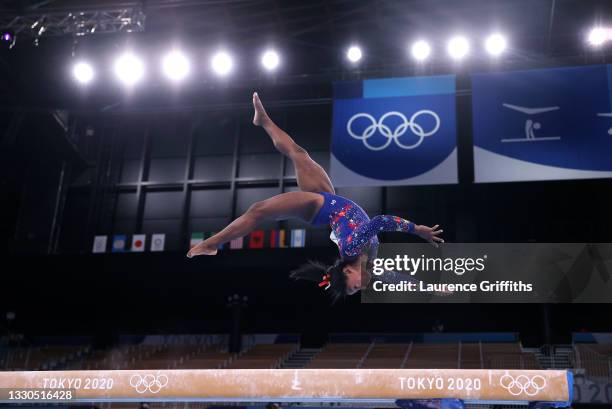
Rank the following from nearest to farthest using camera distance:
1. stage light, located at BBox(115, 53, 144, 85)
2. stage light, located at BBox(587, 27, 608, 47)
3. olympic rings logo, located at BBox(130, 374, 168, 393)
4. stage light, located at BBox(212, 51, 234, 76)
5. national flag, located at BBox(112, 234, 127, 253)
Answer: olympic rings logo, located at BBox(130, 374, 168, 393) → stage light, located at BBox(587, 27, 608, 47) → stage light, located at BBox(115, 53, 144, 85) → stage light, located at BBox(212, 51, 234, 76) → national flag, located at BBox(112, 234, 127, 253)

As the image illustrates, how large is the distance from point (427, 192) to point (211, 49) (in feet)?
19.4

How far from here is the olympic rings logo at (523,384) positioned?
4984mm

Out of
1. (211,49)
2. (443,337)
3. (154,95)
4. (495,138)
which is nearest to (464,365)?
(443,337)

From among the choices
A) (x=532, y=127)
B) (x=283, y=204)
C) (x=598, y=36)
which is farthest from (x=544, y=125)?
(x=283, y=204)

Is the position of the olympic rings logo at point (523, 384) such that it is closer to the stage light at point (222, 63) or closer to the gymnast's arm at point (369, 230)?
the gymnast's arm at point (369, 230)

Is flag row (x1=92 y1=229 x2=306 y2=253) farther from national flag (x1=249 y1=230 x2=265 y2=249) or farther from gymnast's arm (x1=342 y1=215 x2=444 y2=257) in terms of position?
gymnast's arm (x1=342 y1=215 x2=444 y2=257)

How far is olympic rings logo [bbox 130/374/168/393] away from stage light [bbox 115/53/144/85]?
9.05 m

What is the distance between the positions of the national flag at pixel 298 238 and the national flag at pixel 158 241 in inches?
129

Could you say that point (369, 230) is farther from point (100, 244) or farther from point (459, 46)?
point (100, 244)

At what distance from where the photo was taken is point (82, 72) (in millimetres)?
13242

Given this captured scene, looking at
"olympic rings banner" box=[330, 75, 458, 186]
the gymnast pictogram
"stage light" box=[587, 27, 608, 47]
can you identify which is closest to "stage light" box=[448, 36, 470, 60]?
"olympic rings banner" box=[330, 75, 458, 186]

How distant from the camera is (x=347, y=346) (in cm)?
1438

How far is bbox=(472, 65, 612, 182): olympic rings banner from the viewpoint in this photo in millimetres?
10961


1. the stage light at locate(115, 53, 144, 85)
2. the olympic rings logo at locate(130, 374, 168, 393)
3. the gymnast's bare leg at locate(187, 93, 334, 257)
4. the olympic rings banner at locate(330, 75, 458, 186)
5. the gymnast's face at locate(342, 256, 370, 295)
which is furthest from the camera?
the stage light at locate(115, 53, 144, 85)
